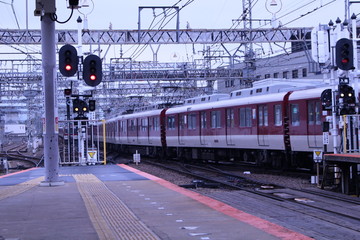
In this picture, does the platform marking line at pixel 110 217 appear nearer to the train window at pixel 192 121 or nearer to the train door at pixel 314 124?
the train door at pixel 314 124

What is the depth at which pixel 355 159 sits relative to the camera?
43.3 ft

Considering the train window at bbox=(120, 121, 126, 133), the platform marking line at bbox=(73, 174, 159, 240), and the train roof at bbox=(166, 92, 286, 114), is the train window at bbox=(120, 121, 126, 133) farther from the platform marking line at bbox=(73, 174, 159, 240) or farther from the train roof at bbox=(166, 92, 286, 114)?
the platform marking line at bbox=(73, 174, 159, 240)

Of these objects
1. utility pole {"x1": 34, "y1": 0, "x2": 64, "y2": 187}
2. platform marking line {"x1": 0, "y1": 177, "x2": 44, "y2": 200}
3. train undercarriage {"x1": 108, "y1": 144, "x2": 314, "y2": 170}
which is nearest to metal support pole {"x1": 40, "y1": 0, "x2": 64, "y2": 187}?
utility pole {"x1": 34, "y1": 0, "x2": 64, "y2": 187}

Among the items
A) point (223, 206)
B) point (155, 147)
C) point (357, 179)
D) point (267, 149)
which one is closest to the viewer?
point (223, 206)

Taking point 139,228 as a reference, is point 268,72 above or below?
above

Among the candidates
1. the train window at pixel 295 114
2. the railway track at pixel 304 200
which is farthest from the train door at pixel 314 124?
the railway track at pixel 304 200

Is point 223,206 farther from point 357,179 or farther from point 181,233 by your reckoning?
point 357,179

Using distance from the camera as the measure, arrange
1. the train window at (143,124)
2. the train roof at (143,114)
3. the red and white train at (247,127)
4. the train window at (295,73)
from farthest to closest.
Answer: the train window at (295,73), the train window at (143,124), the train roof at (143,114), the red and white train at (247,127)

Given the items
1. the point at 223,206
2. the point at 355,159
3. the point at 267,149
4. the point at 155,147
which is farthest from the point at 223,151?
the point at 223,206

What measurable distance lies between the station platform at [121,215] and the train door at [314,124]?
6.93 m

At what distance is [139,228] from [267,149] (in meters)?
14.8

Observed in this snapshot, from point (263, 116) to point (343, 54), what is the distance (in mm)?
6431

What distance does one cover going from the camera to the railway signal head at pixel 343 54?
53.1 ft

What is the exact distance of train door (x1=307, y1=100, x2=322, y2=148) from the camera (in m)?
18.9
